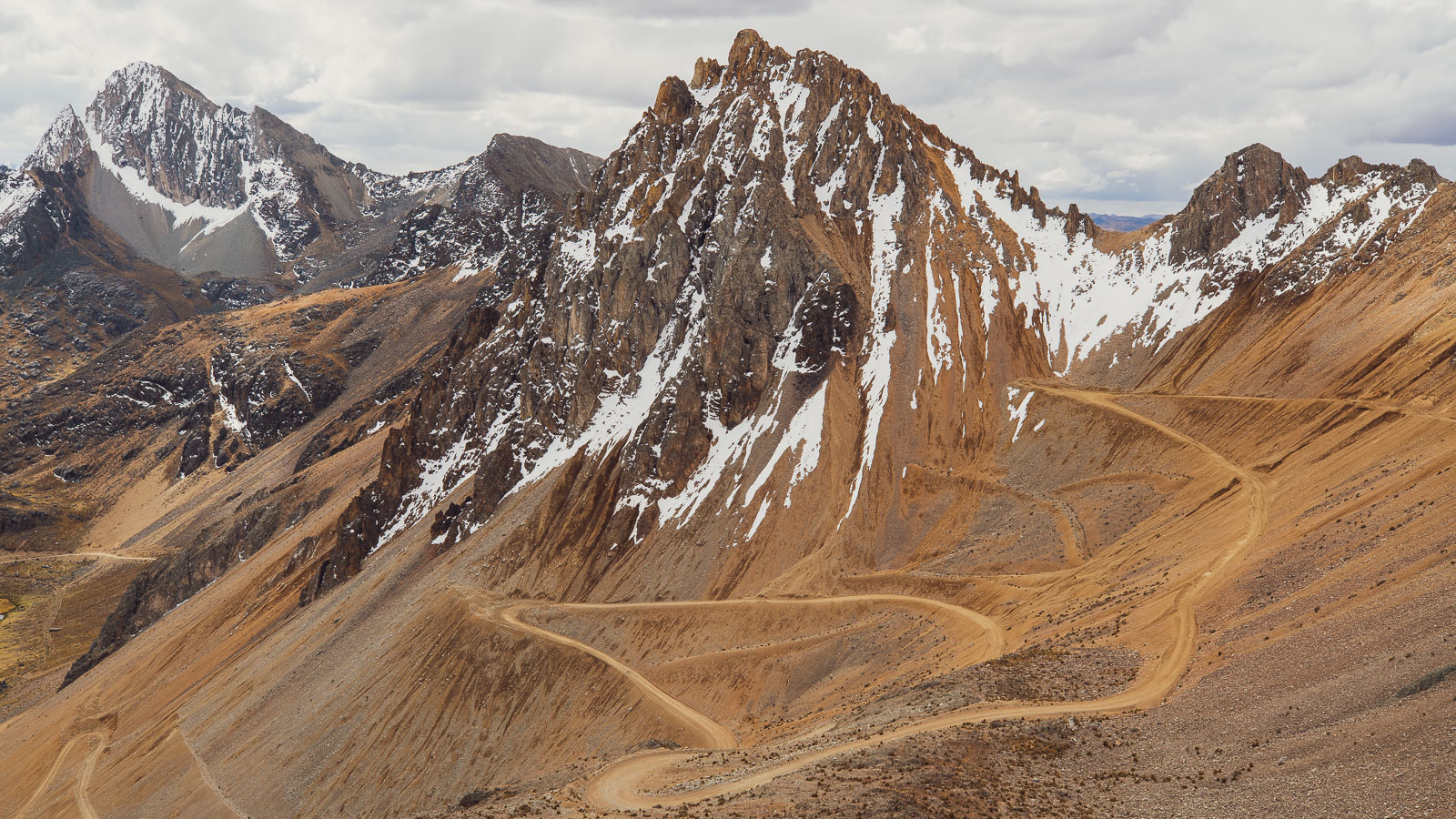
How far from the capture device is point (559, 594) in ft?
356

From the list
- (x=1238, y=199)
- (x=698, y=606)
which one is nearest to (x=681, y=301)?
(x=698, y=606)

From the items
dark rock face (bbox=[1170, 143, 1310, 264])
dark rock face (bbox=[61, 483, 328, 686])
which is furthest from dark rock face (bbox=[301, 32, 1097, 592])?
dark rock face (bbox=[61, 483, 328, 686])

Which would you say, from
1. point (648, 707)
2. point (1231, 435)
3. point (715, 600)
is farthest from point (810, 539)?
point (1231, 435)

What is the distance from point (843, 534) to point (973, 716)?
53.1 meters

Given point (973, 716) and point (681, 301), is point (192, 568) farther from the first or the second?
point (973, 716)

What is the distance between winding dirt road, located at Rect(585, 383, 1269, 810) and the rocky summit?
1.26 ft

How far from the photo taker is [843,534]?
335ft

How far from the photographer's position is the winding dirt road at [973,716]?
4762cm

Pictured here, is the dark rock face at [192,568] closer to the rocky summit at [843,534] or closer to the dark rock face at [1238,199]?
the rocky summit at [843,534]

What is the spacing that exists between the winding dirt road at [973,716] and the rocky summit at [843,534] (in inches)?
15.1

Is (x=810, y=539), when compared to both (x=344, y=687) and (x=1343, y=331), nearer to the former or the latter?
(x=344, y=687)

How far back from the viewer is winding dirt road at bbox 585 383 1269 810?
47.6 metres

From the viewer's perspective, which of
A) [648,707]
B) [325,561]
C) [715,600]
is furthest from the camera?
[325,561]

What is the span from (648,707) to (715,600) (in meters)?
19.1
